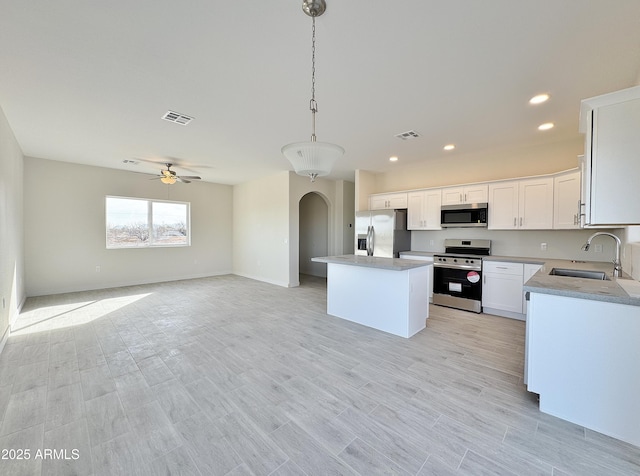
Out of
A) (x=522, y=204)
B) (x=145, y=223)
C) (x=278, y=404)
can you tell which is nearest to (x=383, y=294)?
(x=278, y=404)

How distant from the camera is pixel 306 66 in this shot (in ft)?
7.50

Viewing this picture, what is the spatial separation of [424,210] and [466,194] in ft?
2.65

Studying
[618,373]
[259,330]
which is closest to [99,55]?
[259,330]

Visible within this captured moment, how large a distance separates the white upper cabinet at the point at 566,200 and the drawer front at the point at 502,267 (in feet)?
2.62

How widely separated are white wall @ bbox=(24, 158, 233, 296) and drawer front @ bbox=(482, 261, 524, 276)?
722cm

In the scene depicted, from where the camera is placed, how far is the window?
246 inches

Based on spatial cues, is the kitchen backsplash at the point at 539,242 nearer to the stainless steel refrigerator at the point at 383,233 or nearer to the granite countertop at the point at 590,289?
the stainless steel refrigerator at the point at 383,233

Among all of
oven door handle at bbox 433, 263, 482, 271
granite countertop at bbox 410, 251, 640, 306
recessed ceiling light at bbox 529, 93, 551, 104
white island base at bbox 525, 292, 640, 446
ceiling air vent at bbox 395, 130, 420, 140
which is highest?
ceiling air vent at bbox 395, 130, 420, 140

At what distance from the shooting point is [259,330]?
11.7 ft

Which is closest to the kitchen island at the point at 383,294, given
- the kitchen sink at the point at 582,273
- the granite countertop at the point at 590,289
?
the granite countertop at the point at 590,289

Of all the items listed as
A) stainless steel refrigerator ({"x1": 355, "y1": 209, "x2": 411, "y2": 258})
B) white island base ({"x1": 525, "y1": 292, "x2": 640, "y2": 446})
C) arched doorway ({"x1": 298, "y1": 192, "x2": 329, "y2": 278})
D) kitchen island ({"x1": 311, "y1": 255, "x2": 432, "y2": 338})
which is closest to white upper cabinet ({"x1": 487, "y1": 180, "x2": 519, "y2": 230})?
stainless steel refrigerator ({"x1": 355, "y1": 209, "x2": 411, "y2": 258})

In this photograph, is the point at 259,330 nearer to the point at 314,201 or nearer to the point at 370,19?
the point at 370,19

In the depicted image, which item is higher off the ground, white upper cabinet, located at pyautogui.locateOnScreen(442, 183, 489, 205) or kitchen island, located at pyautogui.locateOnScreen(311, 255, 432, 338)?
white upper cabinet, located at pyautogui.locateOnScreen(442, 183, 489, 205)

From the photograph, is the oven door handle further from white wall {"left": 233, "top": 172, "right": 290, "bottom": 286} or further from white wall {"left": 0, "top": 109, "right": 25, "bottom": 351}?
white wall {"left": 0, "top": 109, "right": 25, "bottom": 351}
